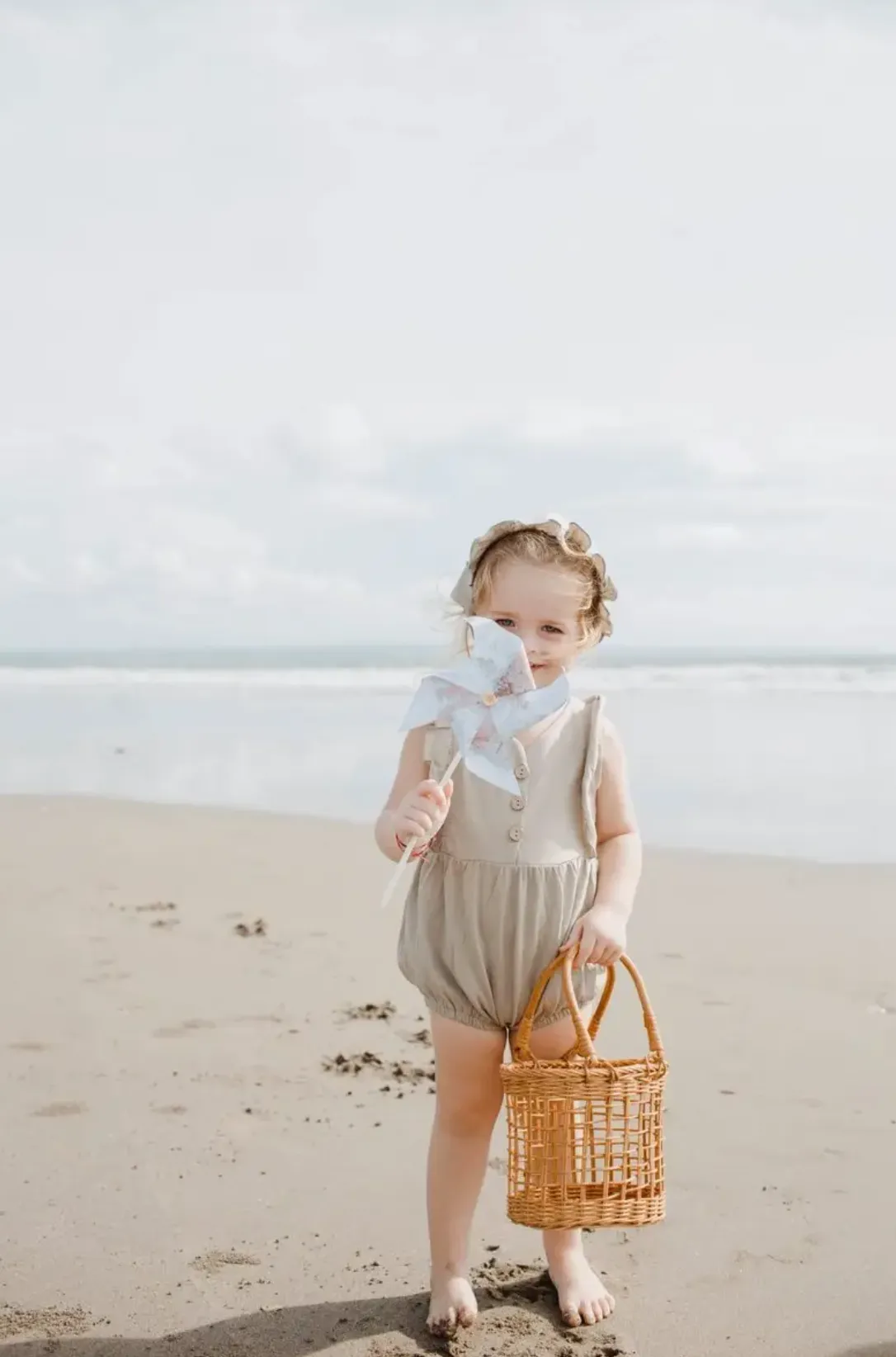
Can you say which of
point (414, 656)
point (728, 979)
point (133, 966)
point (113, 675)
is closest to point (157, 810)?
point (133, 966)

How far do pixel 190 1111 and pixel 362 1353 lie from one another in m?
1.44

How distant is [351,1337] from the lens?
→ 2967 mm

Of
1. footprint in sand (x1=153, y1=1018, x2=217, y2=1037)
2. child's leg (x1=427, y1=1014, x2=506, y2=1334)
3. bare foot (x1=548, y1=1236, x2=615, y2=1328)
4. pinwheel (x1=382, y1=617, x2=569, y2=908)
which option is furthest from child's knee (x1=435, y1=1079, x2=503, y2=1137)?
footprint in sand (x1=153, y1=1018, x2=217, y2=1037)

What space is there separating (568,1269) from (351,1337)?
530 millimetres

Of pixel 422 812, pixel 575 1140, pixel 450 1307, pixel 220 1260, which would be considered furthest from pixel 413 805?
pixel 220 1260

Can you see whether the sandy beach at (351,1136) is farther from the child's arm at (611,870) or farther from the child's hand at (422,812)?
the child's hand at (422,812)

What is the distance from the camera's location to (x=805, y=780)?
11.3 meters

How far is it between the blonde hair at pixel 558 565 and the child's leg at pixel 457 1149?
3.17 ft

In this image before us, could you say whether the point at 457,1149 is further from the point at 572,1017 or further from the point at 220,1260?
the point at 220,1260

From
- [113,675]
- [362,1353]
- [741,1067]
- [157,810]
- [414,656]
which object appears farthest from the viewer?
[414,656]

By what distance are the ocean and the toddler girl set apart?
0.32 meters

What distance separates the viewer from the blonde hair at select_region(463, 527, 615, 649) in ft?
9.80

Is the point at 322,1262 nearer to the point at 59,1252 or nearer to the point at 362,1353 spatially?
the point at 362,1353

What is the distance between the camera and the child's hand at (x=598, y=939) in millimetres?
2816
